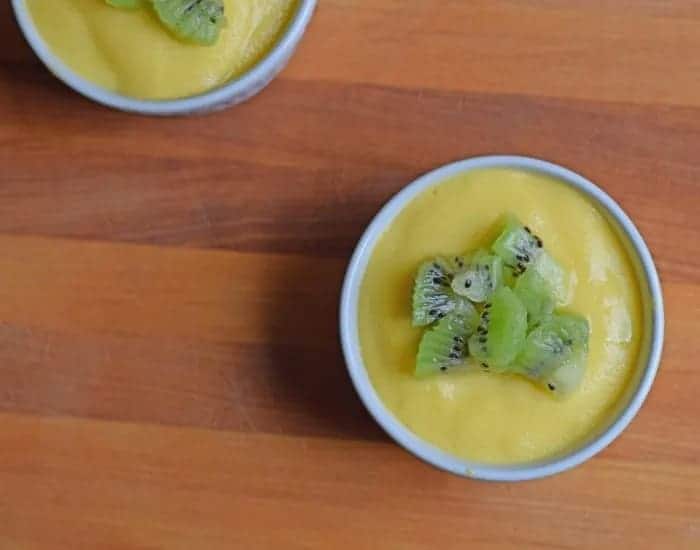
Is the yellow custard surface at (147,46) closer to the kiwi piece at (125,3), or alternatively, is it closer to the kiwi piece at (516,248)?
the kiwi piece at (125,3)

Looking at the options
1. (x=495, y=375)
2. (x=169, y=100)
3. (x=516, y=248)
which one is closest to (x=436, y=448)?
(x=495, y=375)

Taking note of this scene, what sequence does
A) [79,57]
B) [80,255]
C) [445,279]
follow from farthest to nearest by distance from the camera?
[80,255] < [79,57] < [445,279]

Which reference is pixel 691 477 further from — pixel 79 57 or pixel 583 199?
pixel 79 57

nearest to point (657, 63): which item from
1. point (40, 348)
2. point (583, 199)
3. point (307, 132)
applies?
point (583, 199)

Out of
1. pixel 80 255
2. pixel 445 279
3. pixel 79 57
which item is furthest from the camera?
pixel 80 255

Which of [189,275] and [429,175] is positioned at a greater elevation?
[429,175]

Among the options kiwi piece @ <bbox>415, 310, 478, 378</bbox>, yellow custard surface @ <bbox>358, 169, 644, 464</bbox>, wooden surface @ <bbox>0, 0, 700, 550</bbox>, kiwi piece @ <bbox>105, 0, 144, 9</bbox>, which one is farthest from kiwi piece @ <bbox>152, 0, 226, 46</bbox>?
kiwi piece @ <bbox>415, 310, 478, 378</bbox>
